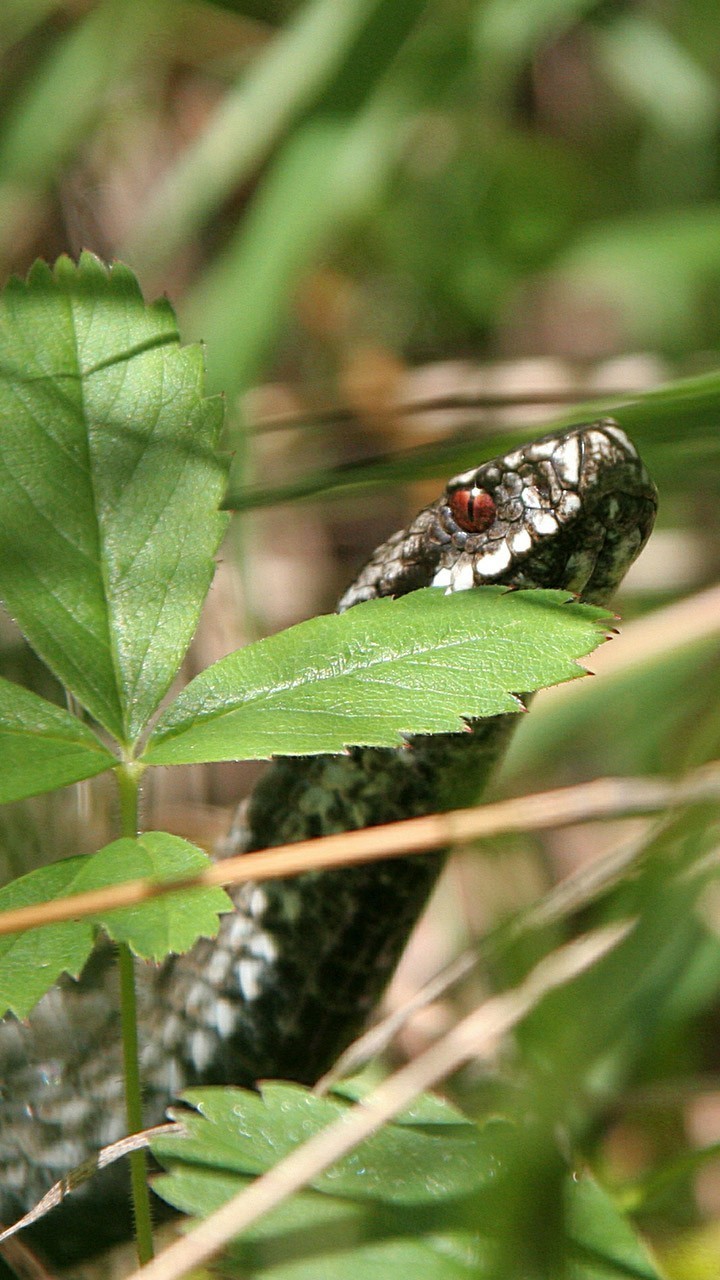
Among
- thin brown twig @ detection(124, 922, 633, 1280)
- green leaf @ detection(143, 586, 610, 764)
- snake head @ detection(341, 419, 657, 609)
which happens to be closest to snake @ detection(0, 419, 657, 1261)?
snake head @ detection(341, 419, 657, 609)

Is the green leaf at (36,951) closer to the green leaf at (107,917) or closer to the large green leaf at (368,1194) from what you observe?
the green leaf at (107,917)

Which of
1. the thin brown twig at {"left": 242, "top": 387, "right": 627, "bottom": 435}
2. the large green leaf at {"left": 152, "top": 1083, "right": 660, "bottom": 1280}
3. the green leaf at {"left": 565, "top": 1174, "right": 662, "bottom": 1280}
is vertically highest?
the thin brown twig at {"left": 242, "top": 387, "right": 627, "bottom": 435}

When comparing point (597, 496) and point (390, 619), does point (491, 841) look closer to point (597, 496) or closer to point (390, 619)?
point (390, 619)

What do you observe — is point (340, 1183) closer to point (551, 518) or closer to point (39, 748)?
point (39, 748)

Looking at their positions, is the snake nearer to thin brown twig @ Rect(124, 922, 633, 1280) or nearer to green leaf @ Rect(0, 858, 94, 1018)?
thin brown twig @ Rect(124, 922, 633, 1280)

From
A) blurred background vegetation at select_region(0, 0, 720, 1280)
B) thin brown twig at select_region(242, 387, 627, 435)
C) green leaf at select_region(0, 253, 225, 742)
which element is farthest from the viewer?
thin brown twig at select_region(242, 387, 627, 435)

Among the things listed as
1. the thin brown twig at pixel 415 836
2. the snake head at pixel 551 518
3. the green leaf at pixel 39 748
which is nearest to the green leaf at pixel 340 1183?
the thin brown twig at pixel 415 836

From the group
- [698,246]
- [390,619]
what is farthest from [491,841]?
[698,246]
